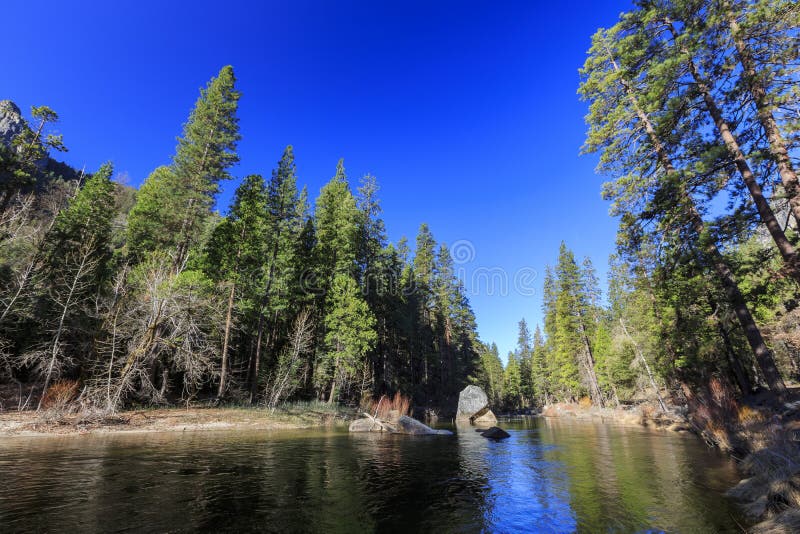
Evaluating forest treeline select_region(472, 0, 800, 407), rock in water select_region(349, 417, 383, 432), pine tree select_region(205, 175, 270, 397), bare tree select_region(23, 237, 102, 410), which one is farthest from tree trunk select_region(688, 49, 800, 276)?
bare tree select_region(23, 237, 102, 410)

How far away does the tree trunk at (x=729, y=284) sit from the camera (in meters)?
11.2

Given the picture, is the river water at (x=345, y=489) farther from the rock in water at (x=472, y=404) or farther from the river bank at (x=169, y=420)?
the rock in water at (x=472, y=404)

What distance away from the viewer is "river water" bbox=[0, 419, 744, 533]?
215 inches

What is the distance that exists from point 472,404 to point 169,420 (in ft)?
89.2

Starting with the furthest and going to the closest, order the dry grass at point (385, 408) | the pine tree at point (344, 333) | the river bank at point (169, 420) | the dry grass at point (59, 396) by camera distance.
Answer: the pine tree at point (344, 333) → the dry grass at point (385, 408) → the dry grass at point (59, 396) → the river bank at point (169, 420)

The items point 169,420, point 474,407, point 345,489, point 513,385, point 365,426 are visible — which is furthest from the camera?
point 513,385

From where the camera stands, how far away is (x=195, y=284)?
20.5 meters

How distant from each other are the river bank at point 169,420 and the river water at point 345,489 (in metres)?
1.67

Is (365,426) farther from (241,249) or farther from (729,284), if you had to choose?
(729,284)

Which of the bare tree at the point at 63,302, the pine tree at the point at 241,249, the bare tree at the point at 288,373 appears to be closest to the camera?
the bare tree at the point at 63,302

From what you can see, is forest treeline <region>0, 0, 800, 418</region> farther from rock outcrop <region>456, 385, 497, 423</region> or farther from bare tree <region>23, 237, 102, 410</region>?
rock outcrop <region>456, 385, 497, 423</region>

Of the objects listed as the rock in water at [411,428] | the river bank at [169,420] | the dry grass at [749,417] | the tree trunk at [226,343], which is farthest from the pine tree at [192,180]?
the dry grass at [749,417]

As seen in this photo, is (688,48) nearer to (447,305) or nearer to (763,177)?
(763,177)

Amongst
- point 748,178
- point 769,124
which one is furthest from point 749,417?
point 769,124
